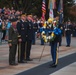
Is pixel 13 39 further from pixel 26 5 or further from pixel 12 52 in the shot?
pixel 26 5

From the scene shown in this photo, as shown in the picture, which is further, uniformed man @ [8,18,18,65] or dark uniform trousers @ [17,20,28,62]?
dark uniform trousers @ [17,20,28,62]

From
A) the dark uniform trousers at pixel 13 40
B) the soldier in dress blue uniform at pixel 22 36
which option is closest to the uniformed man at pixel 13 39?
the dark uniform trousers at pixel 13 40

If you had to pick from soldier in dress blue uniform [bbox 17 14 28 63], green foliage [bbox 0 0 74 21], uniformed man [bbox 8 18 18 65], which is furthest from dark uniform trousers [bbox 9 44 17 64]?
green foliage [bbox 0 0 74 21]

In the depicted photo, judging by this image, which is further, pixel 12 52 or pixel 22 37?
pixel 22 37

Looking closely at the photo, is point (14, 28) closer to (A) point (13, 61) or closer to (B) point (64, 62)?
(A) point (13, 61)

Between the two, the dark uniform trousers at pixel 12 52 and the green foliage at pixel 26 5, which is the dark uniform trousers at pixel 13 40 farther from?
the green foliage at pixel 26 5

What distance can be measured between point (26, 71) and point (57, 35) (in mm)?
1865

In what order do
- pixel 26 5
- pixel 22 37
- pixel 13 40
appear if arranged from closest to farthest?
pixel 13 40 → pixel 22 37 → pixel 26 5

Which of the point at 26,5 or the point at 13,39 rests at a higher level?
the point at 26,5

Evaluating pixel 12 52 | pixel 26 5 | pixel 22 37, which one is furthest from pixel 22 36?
pixel 26 5

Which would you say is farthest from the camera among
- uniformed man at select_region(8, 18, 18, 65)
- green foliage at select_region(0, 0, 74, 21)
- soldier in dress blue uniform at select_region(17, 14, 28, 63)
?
green foliage at select_region(0, 0, 74, 21)

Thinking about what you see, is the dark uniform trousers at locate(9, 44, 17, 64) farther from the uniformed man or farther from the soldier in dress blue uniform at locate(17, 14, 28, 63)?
the soldier in dress blue uniform at locate(17, 14, 28, 63)

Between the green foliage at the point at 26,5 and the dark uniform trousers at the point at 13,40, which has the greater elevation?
the green foliage at the point at 26,5

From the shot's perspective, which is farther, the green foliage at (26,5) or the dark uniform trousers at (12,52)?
the green foliage at (26,5)
